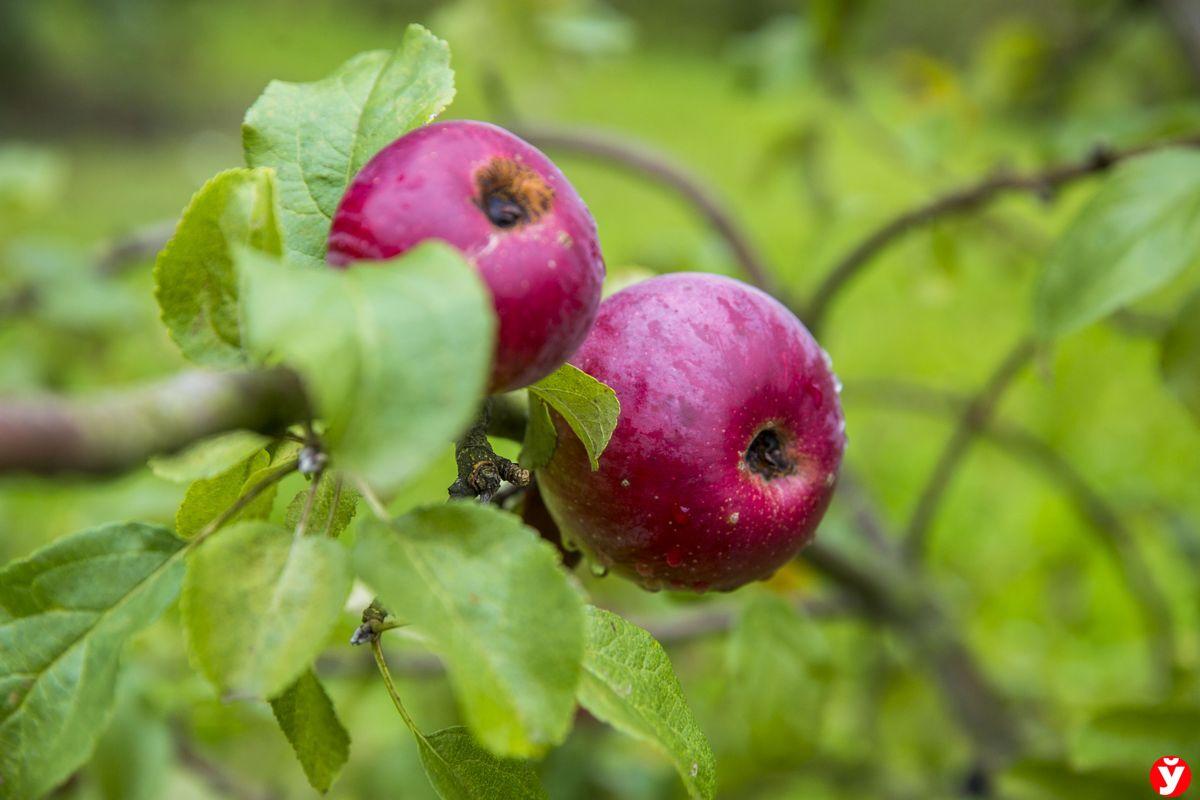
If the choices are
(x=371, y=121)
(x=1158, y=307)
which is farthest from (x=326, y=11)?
(x=371, y=121)

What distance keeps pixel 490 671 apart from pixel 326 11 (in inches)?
381

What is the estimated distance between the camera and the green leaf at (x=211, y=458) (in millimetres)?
564

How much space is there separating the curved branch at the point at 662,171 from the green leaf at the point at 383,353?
113 cm

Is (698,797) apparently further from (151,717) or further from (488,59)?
(488,59)

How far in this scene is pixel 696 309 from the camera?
625mm

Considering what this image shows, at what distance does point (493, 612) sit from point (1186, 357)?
0.74 metres

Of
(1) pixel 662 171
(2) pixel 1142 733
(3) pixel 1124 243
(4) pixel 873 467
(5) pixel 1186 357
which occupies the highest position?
(3) pixel 1124 243

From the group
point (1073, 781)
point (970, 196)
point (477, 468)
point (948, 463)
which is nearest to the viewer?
point (477, 468)

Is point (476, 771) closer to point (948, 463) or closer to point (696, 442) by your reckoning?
point (696, 442)

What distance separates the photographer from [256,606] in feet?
1.52

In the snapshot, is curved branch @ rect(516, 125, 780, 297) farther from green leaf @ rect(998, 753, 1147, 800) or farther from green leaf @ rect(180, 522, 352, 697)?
green leaf @ rect(180, 522, 352, 697)

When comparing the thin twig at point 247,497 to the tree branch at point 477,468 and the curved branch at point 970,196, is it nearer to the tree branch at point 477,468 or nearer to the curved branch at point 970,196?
the tree branch at point 477,468

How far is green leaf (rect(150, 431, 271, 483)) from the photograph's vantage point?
56 cm

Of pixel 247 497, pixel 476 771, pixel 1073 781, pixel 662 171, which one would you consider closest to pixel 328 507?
pixel 247 497
